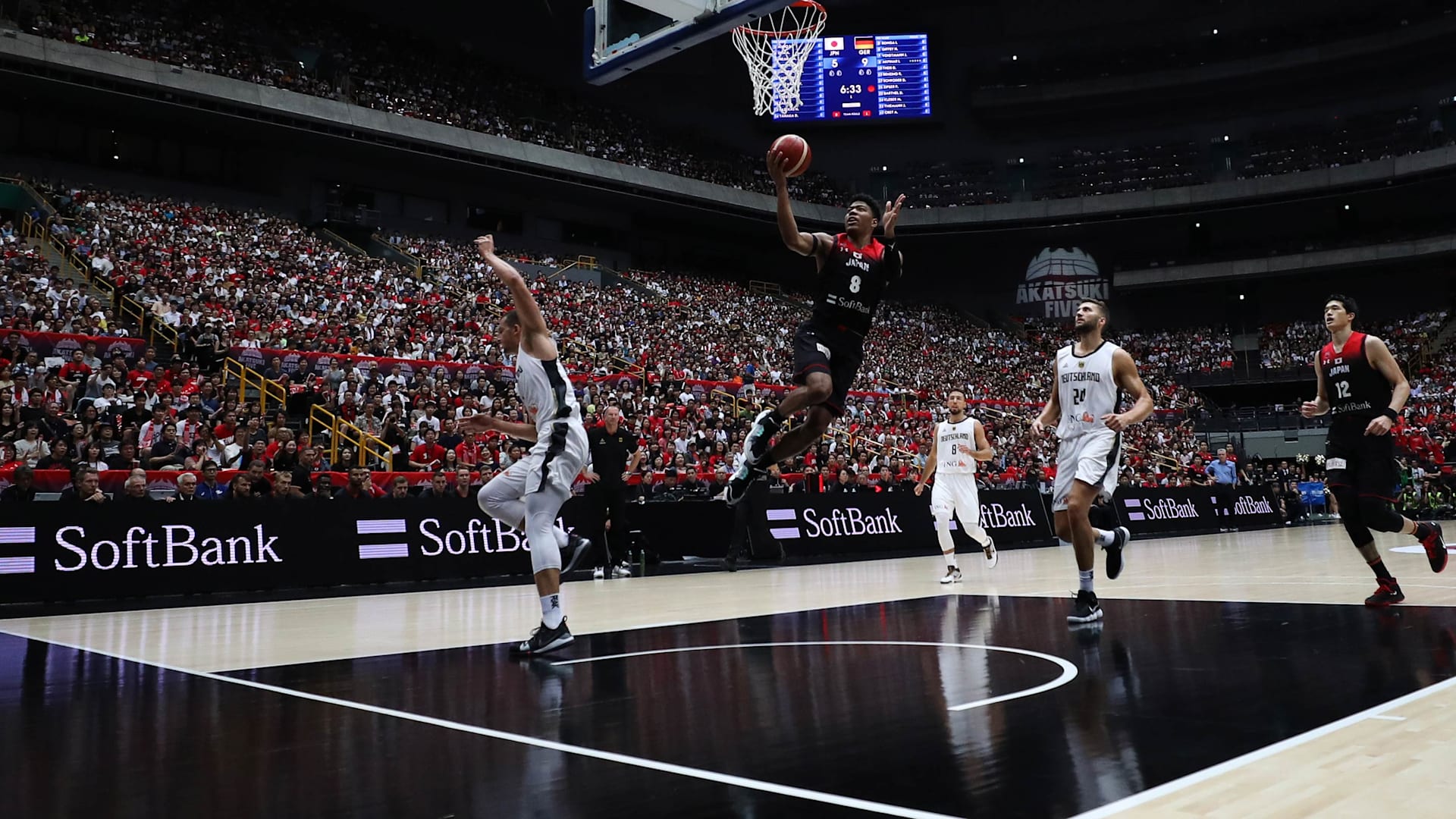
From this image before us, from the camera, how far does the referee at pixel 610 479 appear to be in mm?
12992

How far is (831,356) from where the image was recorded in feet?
21.2

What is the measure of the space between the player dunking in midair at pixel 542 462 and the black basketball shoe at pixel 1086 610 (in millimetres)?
3531

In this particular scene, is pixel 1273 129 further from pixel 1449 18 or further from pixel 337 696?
pixel 337 696

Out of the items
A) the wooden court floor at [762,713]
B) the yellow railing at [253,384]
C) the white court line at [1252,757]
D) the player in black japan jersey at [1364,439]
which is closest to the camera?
the white court line at [1252,757]

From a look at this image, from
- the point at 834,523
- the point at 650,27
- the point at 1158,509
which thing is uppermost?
the point at 650,27

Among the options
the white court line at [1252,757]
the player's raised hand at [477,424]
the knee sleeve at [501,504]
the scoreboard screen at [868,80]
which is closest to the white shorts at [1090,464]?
the white court line at [1252,757]

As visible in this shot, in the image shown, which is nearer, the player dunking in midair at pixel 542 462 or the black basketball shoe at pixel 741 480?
the player dunking in midair at pixel 542 462

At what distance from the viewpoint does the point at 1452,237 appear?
130 feet

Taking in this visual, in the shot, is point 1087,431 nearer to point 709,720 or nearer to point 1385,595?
point 1385,595

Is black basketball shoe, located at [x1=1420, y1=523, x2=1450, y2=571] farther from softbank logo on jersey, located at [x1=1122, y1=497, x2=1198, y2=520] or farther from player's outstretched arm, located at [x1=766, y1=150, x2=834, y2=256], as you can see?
softbank logo on jersey, located at [x1=1122, y1=497, x2=1198, y2=520]

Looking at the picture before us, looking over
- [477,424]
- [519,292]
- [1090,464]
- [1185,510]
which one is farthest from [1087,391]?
[1185,510]

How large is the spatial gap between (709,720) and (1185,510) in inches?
875

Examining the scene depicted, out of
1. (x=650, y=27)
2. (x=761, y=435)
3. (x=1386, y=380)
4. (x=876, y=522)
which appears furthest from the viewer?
(x=876, y=522)

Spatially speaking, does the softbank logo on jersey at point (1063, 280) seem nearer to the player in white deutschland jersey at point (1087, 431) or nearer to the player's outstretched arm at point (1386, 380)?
the player's outstretched arm at point (1386, 380)
